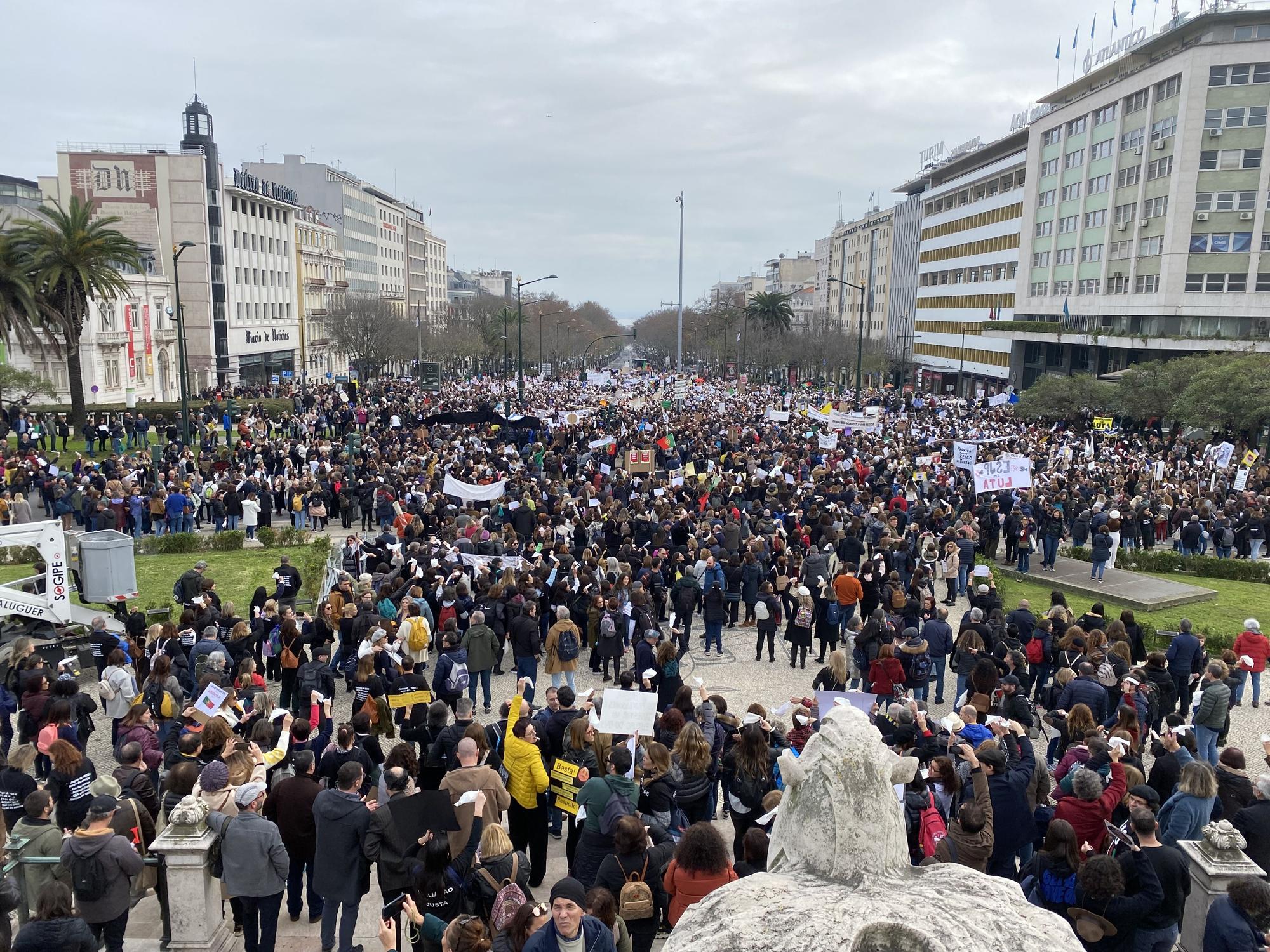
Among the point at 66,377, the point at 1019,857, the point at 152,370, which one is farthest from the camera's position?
the point at 152,370

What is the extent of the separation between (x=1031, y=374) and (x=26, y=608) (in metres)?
66.9

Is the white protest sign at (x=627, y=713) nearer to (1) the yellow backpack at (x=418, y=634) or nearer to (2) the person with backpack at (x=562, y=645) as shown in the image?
(2) the person with backpack at (x=562, y=645)

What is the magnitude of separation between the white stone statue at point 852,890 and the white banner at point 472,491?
63.7 feet

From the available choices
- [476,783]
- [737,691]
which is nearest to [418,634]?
[737,691]

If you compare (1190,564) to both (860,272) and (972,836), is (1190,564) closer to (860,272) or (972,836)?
(972,836)

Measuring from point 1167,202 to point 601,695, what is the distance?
177 feet

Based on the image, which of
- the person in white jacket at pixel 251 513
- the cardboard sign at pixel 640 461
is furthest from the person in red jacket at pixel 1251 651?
the person in white jacket at pixel 251 513

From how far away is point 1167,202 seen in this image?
53.1 m

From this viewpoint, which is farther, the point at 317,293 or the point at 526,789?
the point at 317,293

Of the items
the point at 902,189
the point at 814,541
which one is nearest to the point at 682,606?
the point at 814,541

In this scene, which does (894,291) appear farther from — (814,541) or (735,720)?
(735,720)

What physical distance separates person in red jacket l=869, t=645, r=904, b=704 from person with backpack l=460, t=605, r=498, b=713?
4917 mm

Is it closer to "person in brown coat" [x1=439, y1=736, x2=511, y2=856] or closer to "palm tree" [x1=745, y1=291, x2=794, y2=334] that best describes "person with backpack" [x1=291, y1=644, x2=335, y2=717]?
"person in brown coat" [x1=439, y1=736, x2=511, y2=856]

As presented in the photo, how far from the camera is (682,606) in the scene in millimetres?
15602
